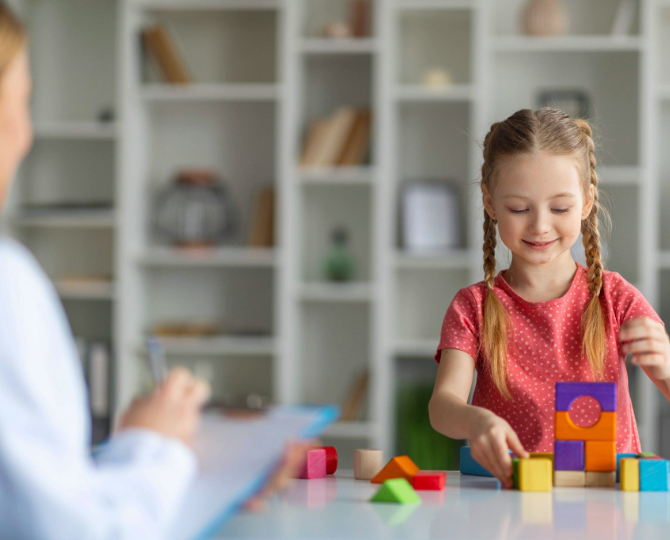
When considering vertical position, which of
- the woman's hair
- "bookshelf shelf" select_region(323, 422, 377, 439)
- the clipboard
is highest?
the woman's hair

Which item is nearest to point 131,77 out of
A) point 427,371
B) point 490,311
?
point 427,371

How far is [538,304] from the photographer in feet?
3.62

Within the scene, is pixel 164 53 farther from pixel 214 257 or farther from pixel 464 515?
pixel 464 515

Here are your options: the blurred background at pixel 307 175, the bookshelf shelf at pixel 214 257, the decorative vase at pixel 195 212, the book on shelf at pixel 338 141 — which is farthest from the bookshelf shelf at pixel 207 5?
the bookshelf shelf at pixel 214 257

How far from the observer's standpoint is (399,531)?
60 cm

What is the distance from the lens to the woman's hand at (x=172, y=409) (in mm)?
456

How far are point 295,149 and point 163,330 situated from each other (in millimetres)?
907

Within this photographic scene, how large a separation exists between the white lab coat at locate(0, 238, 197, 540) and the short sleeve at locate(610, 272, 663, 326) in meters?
0.81

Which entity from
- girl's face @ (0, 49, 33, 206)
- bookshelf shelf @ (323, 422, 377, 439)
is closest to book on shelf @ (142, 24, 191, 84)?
bookshelf shelf @ (323, 422, 377, 439)

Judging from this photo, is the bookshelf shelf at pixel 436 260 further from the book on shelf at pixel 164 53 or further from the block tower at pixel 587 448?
the block tower at pixel 587 448

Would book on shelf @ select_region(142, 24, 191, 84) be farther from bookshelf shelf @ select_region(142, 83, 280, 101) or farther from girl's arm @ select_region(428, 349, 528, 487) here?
girl's arm @ select_region(428, 349, 528, 487)

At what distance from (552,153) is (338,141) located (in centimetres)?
198

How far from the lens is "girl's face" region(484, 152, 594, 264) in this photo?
1.02 meters

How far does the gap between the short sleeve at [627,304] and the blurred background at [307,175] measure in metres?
1.76
